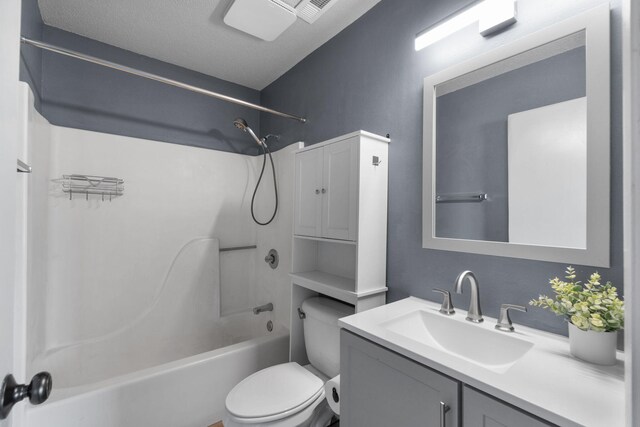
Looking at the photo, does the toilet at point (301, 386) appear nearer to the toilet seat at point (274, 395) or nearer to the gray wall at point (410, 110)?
the toilet seat at point (274, 395)

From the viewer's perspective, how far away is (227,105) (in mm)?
2561

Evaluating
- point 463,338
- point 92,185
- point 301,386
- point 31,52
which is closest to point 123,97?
point 31,52

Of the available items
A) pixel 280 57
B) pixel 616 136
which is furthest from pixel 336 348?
pixel 280 57

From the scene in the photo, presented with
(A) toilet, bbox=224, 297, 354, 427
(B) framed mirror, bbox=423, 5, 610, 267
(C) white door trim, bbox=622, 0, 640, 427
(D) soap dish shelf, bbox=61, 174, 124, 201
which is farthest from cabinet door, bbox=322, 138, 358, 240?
(D) soap dish shelf, bbox=61, 174, 124, 201

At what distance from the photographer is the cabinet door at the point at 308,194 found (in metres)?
1.66

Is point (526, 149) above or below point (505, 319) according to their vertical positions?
above

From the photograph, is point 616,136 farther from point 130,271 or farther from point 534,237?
point 130,271

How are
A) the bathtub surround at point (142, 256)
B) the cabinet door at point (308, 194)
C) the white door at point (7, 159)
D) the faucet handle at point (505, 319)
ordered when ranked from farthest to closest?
1. the bathtub surround at point (142, 256)
2. the cabinet door at point (308, 194)
3. the faucet handle at point (505, 319)
4. the white door at point (7, 159)

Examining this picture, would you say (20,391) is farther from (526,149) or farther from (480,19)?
(480,19)

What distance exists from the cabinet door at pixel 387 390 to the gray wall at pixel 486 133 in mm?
622

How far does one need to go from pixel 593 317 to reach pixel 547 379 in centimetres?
24

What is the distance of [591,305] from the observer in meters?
0.82

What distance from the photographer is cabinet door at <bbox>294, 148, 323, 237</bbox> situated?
1656mm

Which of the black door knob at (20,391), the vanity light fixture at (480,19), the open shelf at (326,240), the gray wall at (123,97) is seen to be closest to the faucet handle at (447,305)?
the open shelf at (326,240)
